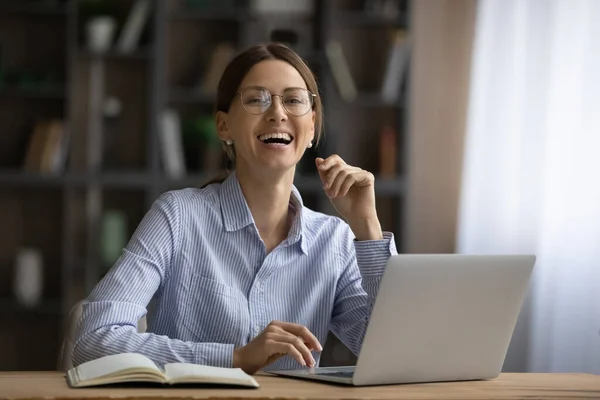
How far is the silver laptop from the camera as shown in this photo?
1.52m

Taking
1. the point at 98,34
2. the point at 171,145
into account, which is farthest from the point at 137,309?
the point at 98,34

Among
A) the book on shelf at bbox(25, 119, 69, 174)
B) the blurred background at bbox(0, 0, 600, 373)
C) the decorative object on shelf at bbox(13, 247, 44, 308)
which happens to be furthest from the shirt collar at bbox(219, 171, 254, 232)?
the decorative object on shelf at bbox(13, 247, 44, 308)

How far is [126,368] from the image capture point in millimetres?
1468

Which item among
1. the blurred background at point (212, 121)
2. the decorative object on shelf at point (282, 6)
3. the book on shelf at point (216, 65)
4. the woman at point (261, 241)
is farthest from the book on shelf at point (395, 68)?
the woman at point (261, 241)

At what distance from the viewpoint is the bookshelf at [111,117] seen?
4.73 meters

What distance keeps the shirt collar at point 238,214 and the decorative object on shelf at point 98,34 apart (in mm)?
2744

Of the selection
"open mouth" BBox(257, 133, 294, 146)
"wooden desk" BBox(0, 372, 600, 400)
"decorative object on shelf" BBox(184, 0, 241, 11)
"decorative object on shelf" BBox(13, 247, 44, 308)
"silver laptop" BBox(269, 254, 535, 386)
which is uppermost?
"decorative object on shelf" BBox(184, 0, 241, 11)

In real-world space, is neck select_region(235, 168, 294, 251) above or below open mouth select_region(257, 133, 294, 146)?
below

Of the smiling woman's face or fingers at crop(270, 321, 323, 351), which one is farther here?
the smiling woman's face

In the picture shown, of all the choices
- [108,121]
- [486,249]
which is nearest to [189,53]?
[108,121]

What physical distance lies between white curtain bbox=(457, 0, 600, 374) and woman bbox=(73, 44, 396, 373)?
7.06ft

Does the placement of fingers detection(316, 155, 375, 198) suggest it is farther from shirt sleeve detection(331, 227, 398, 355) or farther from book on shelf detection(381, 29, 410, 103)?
book on shelf detection(381, 29, 410, 103)

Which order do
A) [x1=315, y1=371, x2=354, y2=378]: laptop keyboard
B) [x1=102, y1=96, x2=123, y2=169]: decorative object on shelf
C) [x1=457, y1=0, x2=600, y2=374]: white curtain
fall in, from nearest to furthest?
[x1=315, y1=371, x2=354, y2=378]: laptop keyboard < [x1=457, y1=0, x2=600, y2=374]: white curtain < [x1=102, y1=96, x2=123, y2=169]: decorative object on shelf

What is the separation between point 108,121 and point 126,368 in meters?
3.55
